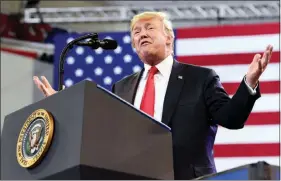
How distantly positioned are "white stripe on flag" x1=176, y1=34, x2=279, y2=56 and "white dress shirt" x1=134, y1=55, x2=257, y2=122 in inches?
111

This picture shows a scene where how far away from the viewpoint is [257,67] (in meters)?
1.83

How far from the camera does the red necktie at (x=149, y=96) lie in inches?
82.6

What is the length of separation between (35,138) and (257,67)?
2.16ft

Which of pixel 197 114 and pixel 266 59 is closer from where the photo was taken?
pixel 266 59

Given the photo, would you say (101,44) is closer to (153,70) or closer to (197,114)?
(153,70)

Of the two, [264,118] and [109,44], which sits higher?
[264,118]

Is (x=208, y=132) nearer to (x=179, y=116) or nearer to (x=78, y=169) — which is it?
(x=179, y=116)

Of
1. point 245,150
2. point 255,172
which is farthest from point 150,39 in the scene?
point 245,150

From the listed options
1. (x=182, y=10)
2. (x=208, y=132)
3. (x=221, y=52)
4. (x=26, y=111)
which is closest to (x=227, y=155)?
(x=221, y=52)

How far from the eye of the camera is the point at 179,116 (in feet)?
6.70

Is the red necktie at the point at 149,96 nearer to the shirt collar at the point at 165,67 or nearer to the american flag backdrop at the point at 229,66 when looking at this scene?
the shirt collar at the point at 165,67

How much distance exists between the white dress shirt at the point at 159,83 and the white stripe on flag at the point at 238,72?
8.88 ft

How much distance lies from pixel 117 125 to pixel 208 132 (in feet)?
1.92

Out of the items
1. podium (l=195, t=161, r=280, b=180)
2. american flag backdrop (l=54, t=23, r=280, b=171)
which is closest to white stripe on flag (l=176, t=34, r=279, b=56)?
american flag backdrop (l=54, t=23, r=280, b=171)
